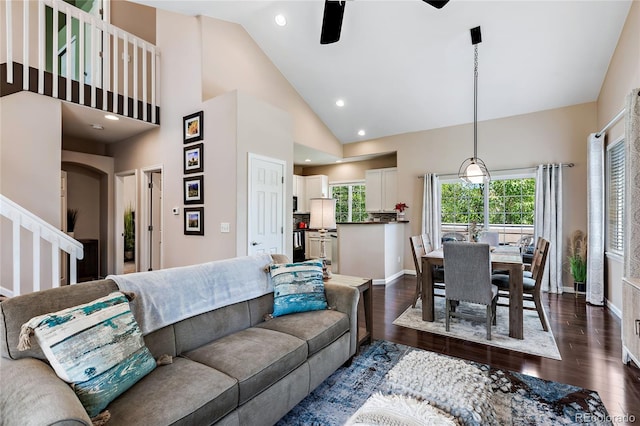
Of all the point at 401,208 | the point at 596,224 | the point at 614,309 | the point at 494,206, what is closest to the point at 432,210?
the point at 401,208

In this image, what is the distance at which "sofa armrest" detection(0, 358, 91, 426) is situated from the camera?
0.93m

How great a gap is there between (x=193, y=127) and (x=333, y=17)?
253cm

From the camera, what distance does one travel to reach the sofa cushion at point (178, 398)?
118cm

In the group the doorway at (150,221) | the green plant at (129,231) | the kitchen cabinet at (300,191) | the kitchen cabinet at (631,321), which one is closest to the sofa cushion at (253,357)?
the kitchen cabinet at (631,321)

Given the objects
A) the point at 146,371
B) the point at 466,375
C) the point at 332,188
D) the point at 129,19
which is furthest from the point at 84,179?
the point at 466,375

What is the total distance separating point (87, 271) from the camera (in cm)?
587

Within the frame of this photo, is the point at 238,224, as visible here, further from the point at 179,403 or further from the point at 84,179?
the point at 84,179

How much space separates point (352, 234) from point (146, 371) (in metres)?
4.49

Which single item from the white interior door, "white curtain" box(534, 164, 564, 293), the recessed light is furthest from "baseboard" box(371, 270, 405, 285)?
the recessed light

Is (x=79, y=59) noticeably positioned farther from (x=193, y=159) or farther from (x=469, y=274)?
(x=469, y=274)

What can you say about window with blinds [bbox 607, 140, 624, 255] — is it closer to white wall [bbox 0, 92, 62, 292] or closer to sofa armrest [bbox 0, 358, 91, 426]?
sofa armrest [bbox 0, 358, 91, 426]

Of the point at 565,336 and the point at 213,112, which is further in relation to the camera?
the point at 213,112

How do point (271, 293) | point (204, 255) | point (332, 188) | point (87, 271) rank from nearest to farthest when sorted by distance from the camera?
1. point (271, 293)
2. point (204, 255)
3. point (87, 271)
4. point (332, 188)

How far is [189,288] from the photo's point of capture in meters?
1.94
